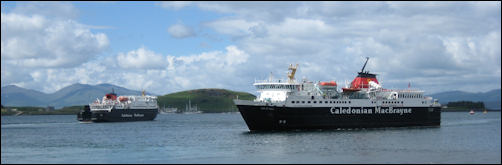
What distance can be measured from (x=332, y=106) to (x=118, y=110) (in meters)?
63.1

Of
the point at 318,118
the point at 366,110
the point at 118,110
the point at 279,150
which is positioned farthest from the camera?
the point at 118,110

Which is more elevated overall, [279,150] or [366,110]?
[366,110]

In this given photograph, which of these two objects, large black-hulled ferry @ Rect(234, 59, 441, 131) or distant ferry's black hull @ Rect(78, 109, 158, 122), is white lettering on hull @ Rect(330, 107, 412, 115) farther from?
distant ferry's black hull @ Rect(78, 109, 158, 122)

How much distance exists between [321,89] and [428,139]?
1579 cm

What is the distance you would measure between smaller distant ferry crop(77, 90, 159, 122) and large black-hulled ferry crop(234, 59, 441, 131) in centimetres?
5641

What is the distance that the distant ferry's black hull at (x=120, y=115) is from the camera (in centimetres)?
11856

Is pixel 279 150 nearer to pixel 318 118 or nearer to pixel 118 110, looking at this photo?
pixel 318 118

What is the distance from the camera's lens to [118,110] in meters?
121

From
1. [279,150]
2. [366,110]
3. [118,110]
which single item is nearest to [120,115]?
[118,110]

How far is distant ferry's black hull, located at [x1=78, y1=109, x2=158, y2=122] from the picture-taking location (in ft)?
389

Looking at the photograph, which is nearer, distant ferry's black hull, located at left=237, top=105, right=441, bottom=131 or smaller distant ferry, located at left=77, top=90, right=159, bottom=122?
distant ferry's black hull, located at left=237, top=105, right=441, bottom=131

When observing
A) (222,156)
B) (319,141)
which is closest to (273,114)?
(319,141)

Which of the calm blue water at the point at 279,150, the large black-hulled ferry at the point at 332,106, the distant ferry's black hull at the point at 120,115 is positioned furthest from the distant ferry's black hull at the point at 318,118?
the distant ferry's black hull at the point at 120,115

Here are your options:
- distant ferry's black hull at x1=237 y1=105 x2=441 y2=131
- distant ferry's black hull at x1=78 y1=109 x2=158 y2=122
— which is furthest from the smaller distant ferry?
distant ferry's black hull at x1=237 y1=105 x2=441 y2=131
